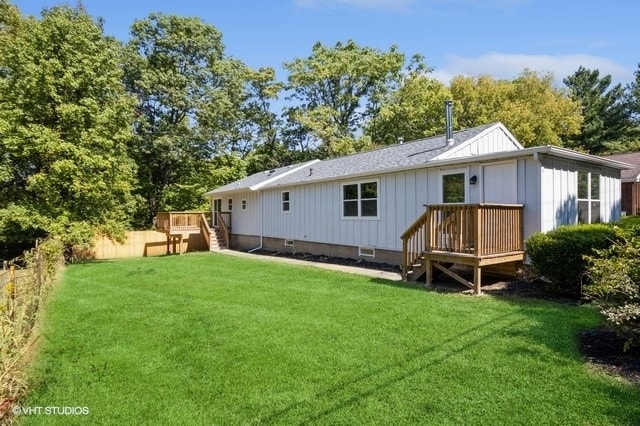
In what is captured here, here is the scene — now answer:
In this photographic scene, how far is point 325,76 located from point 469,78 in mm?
10473

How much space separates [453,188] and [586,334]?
5.16 m

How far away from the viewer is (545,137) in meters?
25.3

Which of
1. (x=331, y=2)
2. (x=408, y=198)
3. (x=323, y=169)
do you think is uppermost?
(x=331, y=2)

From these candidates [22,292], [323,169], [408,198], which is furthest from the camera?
[323,169]

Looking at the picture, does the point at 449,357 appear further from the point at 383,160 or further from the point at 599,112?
the point at 599,112

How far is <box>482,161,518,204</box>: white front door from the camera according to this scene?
8562 mm

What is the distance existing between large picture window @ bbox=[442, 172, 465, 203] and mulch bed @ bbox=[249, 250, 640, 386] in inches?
75.7

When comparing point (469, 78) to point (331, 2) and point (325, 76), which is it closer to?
point (325, 76)

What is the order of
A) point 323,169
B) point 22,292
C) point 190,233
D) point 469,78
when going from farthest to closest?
point 469,78 < point 190,233 < point 323,169 < point 22,292

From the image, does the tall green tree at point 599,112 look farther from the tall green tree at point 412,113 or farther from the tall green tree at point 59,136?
the tall green tree at point 59,136

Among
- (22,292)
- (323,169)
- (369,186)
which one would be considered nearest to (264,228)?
(323,169)

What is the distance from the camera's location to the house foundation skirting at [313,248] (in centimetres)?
1174

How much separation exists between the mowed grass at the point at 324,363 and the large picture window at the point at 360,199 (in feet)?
15.9

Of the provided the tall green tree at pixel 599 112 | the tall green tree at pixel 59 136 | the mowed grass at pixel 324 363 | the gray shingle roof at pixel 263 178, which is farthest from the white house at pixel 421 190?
the tall green tree at pixel 599 112
